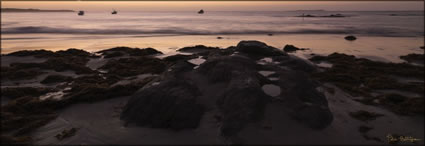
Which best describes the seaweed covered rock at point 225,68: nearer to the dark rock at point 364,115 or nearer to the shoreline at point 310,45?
the dark rock at point 364,115

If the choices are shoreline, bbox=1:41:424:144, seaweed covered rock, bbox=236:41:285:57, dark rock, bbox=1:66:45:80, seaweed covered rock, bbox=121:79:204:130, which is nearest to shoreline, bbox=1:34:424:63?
seaweed covered rock, bbox=236:41:285:57

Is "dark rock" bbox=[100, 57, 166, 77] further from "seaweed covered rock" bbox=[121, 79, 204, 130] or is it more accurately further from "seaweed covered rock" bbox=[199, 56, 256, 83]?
"seaweed covered rock" bbox=[121, 79, 204, 130]

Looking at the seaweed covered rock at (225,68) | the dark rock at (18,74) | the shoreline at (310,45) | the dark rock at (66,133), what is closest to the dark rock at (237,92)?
the seaweed covered rock at (225,68)

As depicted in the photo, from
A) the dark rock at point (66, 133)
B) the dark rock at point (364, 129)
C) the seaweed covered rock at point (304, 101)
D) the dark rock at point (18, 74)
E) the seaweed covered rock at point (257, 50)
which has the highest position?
the seaweed covered rock at point (257, 50)

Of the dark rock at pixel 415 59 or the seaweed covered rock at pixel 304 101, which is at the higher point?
the dark rock at pixel 415 59

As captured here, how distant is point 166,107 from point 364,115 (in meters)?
4.94

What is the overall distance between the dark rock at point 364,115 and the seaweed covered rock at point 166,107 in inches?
152

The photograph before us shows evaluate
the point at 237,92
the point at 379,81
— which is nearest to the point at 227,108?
the point at 237,92

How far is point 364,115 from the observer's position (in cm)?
602

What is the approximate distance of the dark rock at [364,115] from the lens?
585 centimetres

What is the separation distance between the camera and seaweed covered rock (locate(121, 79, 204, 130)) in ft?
17.0

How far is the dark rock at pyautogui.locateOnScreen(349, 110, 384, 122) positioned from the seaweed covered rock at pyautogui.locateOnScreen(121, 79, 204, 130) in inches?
152

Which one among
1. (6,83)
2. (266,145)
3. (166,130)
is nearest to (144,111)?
(166,130)

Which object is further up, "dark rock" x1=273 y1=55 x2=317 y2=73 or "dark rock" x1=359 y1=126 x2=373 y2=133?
"dark rock" x1=273 y1=55 x2=317 y2=73
